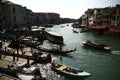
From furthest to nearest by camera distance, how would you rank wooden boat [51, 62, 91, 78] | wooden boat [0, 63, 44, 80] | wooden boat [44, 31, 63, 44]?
wooden boat [44, 31, 63, 44] → wooden boat [51, 62, 91, 78] → wooden boat [0, 63, 44, 80]

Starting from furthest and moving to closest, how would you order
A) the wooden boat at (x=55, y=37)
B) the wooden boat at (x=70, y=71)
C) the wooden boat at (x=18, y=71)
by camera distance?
the wooden boat at (x=55, y=37)
the wooden boat at (x=70, y=71)
the wooden boat at (x=18, y=71)

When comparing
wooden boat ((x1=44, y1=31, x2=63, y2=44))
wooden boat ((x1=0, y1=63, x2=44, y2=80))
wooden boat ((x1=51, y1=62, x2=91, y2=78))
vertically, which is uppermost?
wooden boat ((x1=44, y1=31, x2=63, y2=44))

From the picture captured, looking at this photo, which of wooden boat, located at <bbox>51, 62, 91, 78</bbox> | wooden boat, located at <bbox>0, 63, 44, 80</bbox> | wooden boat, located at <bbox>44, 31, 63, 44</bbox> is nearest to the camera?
wooden boat, located at <bbox>0, 63, 44, 80</bbox>

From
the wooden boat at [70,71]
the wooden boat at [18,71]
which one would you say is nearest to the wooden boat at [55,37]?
the wooden boat at [70,71]

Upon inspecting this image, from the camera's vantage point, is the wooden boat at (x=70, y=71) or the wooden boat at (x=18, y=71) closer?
the wooden boat at (x=18, y=71)

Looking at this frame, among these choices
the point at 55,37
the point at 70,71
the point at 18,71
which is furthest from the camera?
the point at 55,37

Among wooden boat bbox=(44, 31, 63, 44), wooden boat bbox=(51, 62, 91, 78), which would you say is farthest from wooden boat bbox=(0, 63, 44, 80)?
wooden boat bbox=(44, 31, 63, 44)

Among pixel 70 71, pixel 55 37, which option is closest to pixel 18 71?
pixel 70 71

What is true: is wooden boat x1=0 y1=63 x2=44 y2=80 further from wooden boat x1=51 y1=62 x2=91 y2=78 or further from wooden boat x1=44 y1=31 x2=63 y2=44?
wooden boat x1=44 y1=31 x2=63 y2=44

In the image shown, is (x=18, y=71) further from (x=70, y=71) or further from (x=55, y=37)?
(x=55, y=37)

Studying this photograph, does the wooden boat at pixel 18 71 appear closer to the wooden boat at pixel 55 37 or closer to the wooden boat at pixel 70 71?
the wooden boat at pixel 70 71

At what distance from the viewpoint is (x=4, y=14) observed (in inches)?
2447

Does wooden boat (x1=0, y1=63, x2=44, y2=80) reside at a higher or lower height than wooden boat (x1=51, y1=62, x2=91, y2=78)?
higher

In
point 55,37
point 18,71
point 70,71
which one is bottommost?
point 70,71
